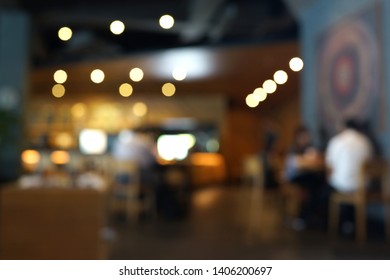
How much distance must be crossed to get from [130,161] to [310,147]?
6.44ft

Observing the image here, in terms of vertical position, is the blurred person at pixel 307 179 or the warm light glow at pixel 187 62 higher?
the warm light glow at pixel 187 62

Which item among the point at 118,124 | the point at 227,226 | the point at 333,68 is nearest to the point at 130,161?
the point at 227,226

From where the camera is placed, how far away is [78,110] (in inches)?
405

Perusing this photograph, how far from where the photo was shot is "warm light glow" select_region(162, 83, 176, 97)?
32.3 feet

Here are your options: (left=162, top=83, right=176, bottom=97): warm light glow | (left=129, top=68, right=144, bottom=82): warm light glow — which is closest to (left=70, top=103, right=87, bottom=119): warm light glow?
(left=129, top=68, right=144, bottom=82): warm light glow

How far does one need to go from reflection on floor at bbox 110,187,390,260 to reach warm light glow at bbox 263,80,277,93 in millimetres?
1371

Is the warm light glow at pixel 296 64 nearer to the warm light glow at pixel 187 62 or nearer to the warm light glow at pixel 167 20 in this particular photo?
the warm light glow at pixel 167 20

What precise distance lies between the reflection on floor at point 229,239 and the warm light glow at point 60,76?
175 inches

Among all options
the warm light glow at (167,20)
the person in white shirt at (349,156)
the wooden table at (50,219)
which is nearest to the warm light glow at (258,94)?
the person in white shirt at (349,156)

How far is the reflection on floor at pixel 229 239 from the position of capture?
290 centimetres

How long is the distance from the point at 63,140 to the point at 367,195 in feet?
24.5

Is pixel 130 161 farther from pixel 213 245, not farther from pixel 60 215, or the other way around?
pixel 60 215

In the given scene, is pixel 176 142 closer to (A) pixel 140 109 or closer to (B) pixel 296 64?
(A) pixel 140 109

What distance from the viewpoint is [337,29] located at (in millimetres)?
4719
